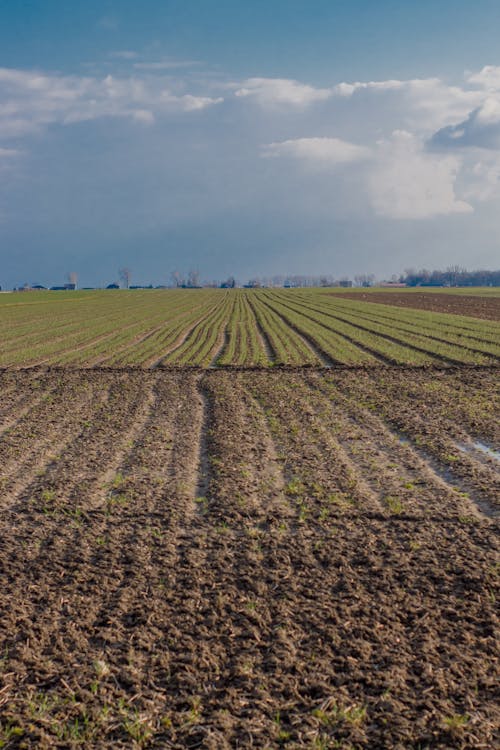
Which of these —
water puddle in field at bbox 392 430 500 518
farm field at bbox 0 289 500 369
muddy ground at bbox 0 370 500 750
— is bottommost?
water puddle in field at bbox 392 430 500 518

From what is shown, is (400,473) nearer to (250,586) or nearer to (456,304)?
(250,586)

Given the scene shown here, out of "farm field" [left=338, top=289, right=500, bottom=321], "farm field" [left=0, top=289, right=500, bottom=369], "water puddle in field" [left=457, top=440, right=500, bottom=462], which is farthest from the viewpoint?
"farm field" [left=338, top=289, right=500, bottom=321]

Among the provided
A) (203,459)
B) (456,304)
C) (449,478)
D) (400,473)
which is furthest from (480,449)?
(456,304)

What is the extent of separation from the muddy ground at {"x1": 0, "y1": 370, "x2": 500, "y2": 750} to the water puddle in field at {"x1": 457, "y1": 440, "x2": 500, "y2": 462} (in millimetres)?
60

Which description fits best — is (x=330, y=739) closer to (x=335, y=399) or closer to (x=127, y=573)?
(x=127, y=573)

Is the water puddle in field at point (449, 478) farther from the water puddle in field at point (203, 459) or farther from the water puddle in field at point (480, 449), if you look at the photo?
the water puddle in field at point (203, 459)

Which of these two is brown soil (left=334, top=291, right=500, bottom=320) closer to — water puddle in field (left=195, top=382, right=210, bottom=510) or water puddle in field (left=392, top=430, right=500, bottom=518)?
water puddle in field (left=195, top=382, right=210, bottom=510)

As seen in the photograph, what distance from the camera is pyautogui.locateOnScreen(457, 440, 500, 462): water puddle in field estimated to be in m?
12.4

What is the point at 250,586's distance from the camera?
7109 millimetres

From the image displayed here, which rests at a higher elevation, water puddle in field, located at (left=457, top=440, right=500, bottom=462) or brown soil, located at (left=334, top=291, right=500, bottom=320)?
brown soil, located at (left=334, top=291, right=500, bottom=320)

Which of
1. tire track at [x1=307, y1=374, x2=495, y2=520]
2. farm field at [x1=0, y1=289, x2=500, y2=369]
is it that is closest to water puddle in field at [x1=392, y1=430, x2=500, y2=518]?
tire track at [x1=307, y1=374, x2=495, y2=520]

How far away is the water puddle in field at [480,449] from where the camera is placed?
12.4m

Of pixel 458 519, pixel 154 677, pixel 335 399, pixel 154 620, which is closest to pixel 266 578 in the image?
pixel 154 620

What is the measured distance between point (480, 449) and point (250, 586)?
24.6 ft
